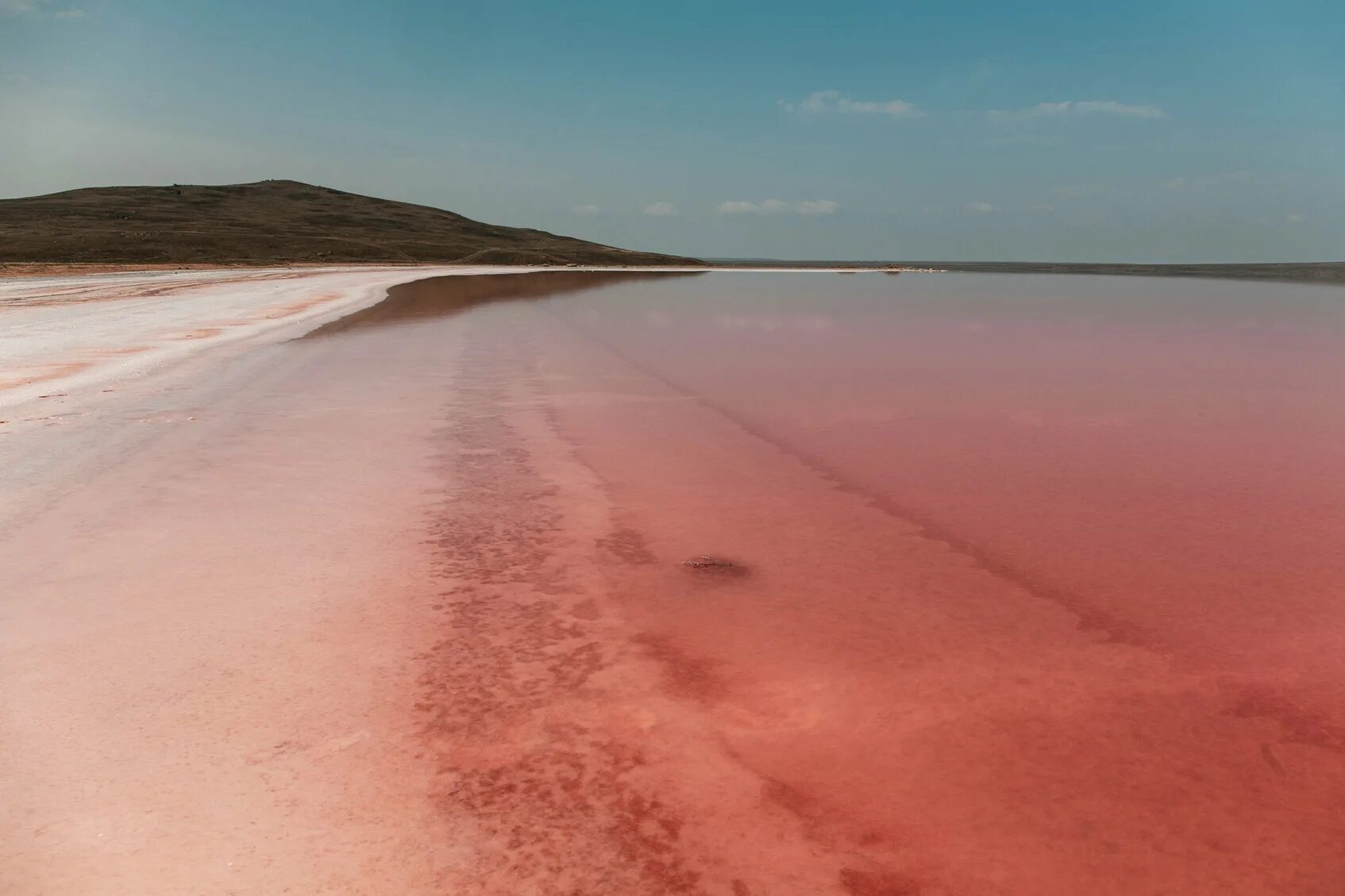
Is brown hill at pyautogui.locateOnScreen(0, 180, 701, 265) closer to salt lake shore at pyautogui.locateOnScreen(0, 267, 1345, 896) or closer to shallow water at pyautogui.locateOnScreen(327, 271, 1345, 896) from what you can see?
salt lake shore at pyautogui.locateOnScreen(0, 267, 1345, 896)

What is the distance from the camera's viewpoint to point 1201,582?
5.32 metres

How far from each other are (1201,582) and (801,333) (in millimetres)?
17053

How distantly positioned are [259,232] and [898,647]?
9735cm

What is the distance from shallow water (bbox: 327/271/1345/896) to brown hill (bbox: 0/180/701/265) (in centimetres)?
6876

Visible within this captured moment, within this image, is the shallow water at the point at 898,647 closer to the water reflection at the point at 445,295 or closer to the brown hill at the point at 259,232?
the water reflection at the point at 445,295

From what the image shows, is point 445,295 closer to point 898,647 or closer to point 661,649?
point 661,649

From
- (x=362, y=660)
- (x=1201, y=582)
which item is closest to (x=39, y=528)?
(x=362, y=660)

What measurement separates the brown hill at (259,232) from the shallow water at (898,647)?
68763mm

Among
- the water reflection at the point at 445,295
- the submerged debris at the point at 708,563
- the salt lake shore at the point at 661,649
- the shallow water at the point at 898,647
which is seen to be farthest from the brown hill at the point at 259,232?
the submerged debris at the point at 708,563

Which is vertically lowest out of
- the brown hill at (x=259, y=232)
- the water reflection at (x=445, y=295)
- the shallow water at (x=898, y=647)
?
the shallow water at (x=898, y=647)

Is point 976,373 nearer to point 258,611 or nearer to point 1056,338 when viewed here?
point 1056,338

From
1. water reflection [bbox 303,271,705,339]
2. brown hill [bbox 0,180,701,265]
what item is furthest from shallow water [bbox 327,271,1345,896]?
brown hill [bbox 0,180,701,265]

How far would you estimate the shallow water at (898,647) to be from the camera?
3.01 m

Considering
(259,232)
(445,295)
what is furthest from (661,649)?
(259,232)
